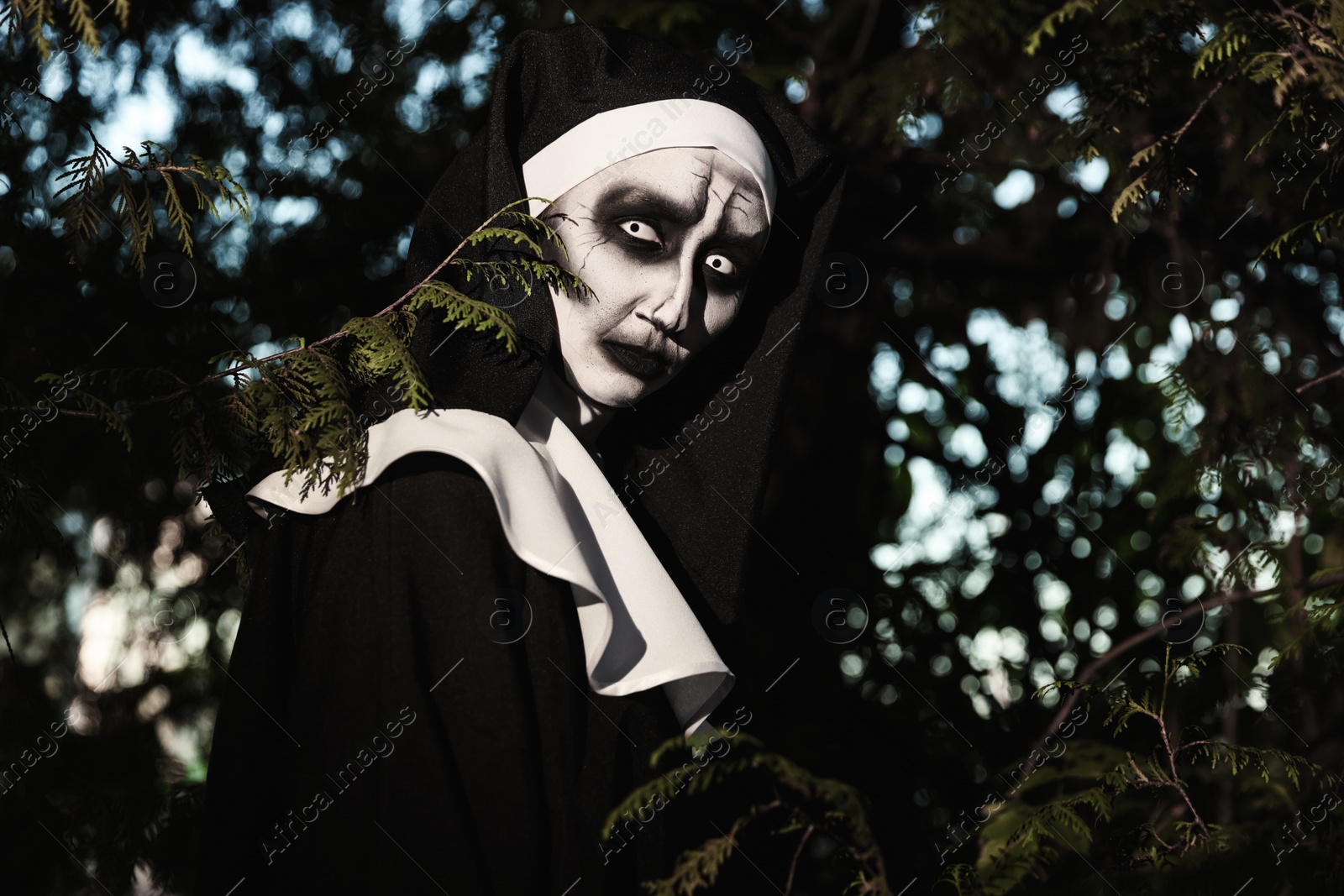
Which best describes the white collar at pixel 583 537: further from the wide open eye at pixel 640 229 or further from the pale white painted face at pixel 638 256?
the wide open eye at pixel 640 229

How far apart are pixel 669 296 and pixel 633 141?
1.21 ft

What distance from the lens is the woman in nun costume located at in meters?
2.00

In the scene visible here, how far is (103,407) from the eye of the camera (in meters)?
2.17

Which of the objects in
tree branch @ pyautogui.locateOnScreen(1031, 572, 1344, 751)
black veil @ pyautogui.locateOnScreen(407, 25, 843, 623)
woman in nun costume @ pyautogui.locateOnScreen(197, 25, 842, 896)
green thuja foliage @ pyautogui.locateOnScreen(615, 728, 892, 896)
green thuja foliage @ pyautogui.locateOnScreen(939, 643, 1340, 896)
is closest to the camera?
green thuja foliage @ pyautogui.locateOnScreen(615, 728, 892, 896)

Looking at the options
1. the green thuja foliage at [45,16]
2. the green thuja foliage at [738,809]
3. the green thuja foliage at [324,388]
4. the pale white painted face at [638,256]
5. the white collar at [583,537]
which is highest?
the green thuja foliage at [45,16]

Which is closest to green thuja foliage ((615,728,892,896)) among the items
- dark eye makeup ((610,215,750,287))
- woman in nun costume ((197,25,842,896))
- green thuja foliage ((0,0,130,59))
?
woman in nun costume ((197,25,842,896))

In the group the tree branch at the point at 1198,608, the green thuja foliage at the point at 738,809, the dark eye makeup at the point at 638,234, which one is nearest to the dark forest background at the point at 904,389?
the tree branch at the point at 1198,608

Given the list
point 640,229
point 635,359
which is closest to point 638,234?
point 640,229

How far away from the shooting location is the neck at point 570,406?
2.50 metres

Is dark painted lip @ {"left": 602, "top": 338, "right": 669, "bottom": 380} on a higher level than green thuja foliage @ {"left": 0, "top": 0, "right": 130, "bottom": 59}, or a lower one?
lower

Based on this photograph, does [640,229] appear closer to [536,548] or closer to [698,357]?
[698,357]

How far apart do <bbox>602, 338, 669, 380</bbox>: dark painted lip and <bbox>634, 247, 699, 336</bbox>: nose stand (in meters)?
0.06

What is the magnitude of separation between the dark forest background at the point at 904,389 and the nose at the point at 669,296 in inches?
53.3

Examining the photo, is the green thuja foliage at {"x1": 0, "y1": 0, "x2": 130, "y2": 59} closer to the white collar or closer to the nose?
the white collar
